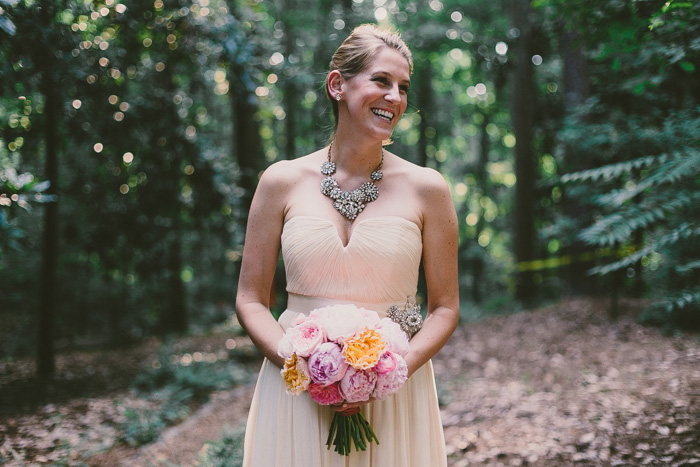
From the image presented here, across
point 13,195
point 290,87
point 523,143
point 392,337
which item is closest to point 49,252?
point 13,195

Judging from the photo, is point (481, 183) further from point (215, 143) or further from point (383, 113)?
point (383, 113)

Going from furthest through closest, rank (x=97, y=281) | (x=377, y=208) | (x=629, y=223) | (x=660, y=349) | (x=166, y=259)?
(x=97, y=281) < (x=166, y=259) < (x=660, y=349) < (x=629, y=223) < (x=377, y=208)

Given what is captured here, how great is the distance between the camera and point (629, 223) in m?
3.74

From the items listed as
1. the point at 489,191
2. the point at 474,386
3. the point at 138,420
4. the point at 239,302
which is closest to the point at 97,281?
the point at 138,420

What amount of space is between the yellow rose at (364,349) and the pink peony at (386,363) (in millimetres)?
34

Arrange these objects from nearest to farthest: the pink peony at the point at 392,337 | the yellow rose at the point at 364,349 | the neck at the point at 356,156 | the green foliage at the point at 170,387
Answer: the yellow rose at the point at 364,349, the pink peony at the point at 392,337, the neck at the point at 356,156, the green foliage at the point at 170,387

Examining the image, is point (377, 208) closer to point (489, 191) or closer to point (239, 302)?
point (239, 302)

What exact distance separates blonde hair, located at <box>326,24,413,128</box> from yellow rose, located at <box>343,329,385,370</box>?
1.15 metres

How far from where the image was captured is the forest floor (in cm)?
427

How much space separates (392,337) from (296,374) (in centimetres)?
37

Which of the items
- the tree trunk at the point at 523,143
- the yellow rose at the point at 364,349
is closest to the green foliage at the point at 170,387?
the yellow rose at the point at 364,349

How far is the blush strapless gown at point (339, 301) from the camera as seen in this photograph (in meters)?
2.15

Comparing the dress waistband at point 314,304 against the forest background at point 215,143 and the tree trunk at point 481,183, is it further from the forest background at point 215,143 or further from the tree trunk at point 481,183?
the tree trunk at point 481,183

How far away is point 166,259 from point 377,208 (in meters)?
6.01
